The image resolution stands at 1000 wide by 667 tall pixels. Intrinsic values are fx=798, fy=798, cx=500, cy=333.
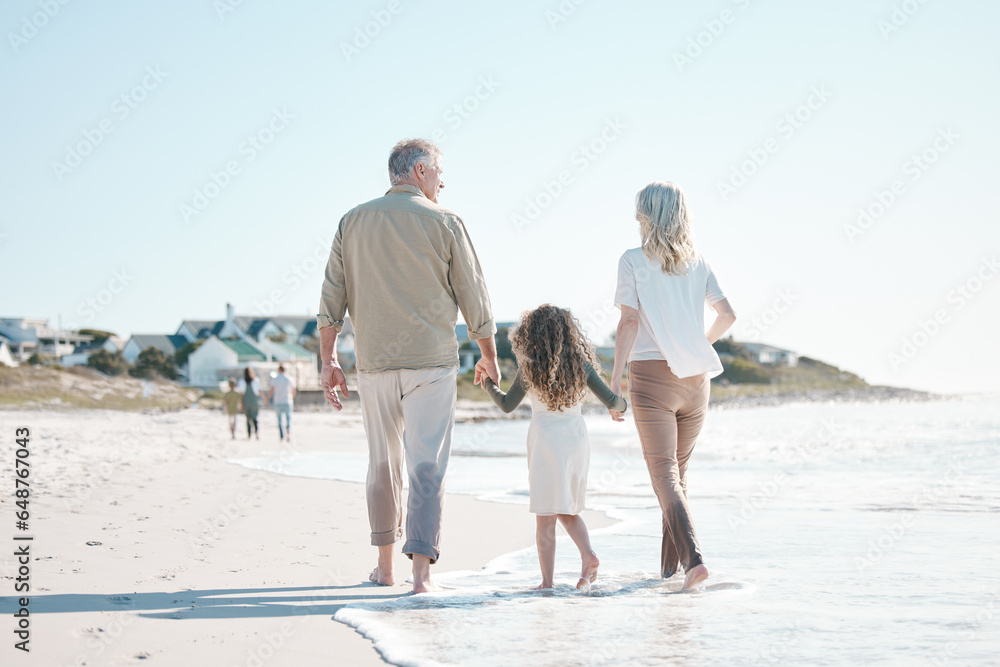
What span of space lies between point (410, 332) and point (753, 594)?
75.1 inches

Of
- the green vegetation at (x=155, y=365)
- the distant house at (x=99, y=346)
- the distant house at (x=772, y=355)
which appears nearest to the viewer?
the green vegetation at (x=155, y=365)

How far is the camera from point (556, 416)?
3777 millimetres

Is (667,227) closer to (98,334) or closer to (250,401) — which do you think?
(250,401)

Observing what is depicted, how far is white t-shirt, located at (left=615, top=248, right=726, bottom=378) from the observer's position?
3.68 meters

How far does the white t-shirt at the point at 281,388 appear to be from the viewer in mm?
14336

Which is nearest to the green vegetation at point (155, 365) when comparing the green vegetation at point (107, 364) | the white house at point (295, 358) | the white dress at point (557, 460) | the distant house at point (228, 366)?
the green vegetation at point (107, 364)

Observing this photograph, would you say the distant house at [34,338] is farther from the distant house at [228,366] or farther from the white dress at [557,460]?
the white dress at [557,460]

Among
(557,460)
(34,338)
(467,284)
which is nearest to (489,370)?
(467,284)

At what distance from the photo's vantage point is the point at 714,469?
10.5 meters

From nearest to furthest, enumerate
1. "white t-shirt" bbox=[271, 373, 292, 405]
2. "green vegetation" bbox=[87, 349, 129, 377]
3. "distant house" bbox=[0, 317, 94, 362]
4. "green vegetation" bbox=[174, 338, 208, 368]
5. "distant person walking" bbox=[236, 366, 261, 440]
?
"white t-shirt" bbox=[271, 373, 292, 405], "distant person walking" bbox=[236, 366, 261, 440], "green vegetation" bbox=[87, 349, 129, 377], "green vegetation" bbox=[174, 338, 208, 368], "distant house" bbox=[0, 317, 94, 362]

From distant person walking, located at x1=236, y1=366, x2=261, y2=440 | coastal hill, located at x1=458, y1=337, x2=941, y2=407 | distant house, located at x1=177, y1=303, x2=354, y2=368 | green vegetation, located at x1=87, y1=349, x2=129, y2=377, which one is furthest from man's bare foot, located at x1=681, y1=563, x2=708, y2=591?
distant house, located at x1=177, y1=303, x2=354, y2=368

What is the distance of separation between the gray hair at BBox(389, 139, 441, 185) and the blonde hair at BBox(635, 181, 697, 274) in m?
1.03

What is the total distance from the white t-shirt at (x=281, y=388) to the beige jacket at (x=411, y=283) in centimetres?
1121

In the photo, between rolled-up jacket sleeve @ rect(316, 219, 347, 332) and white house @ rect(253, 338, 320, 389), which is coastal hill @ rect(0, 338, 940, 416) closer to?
rolled-up jacket sleeve @ rect(316, 219, 347, 332)
